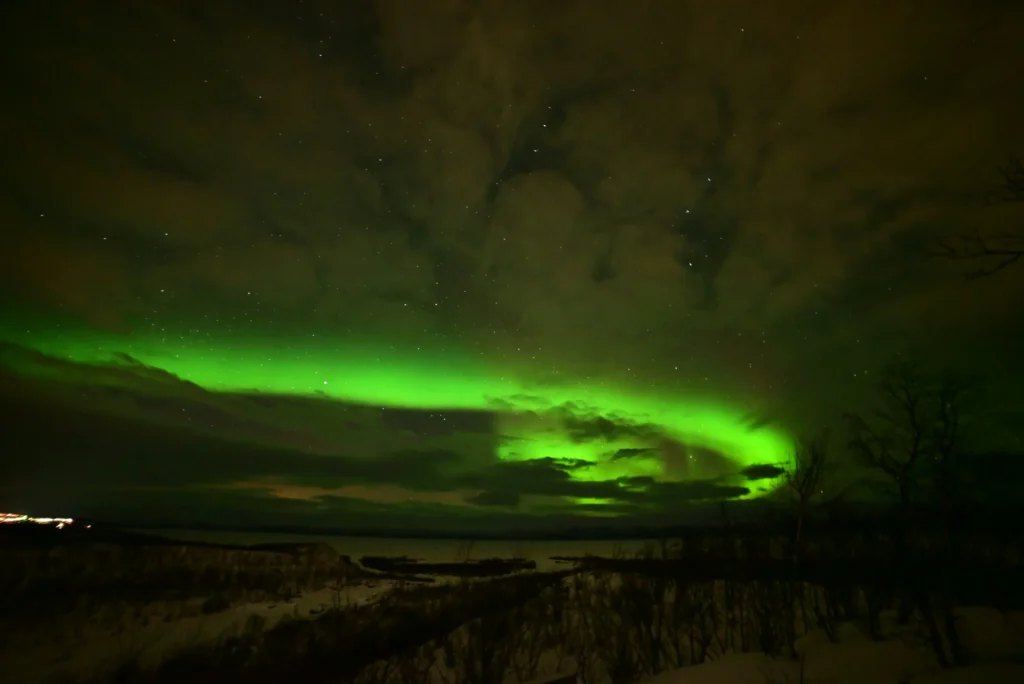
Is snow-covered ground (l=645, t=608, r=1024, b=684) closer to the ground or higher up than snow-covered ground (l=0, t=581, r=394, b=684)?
higher up

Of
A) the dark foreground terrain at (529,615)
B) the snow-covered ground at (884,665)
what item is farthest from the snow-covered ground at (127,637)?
the snow-covered ground at (884,665)

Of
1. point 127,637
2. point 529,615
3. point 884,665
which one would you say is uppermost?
point 884,665

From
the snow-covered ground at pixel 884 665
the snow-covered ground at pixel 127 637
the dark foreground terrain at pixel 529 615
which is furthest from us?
the snow-covered ground at pixel 127 637

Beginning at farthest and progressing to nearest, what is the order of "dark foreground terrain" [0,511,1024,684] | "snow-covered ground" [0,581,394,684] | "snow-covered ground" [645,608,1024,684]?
"snow-covered ground" [0,581,394,684] → "dark foreground terrain" [0,511,1024,684] → "snow-covered ground" [645,608,1024,684]

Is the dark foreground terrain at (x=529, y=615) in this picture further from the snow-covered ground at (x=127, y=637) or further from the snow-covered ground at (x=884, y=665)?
the snow-covered ground at (x=884, y=665)

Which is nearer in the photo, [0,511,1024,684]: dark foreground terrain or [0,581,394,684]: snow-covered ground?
[0,511,1024,684]: dark foreground terrain

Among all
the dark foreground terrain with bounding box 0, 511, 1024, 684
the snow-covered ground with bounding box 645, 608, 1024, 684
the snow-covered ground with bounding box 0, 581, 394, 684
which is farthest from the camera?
the snow-covered ground with bounding box 0, 581, 394, 684

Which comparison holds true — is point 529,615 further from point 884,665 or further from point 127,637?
point 127,637

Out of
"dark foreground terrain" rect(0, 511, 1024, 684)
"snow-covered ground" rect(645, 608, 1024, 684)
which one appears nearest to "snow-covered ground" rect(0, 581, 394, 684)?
"dark foreground terrain" rect(0, 511, 1024, 684)

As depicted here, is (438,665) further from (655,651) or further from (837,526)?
(837,526)

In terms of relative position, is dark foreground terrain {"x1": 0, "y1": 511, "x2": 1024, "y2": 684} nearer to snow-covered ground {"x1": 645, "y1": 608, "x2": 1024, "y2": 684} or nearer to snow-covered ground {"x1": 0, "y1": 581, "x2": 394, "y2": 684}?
snow-covered ground {"x1": 0, "y1": 581, "x2": 394, "y2": 684}

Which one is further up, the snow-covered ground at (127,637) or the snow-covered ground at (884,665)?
the snow-covered ground at (884,665)

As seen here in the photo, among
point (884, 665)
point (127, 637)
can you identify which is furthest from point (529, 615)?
point (127, 637)

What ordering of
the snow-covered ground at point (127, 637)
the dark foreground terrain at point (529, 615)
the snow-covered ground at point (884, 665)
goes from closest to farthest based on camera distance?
the snow-covered ground at point (884, 665), the dark foreground terrain at point (529, 615), the snow-covered ground at point (127, 637)
